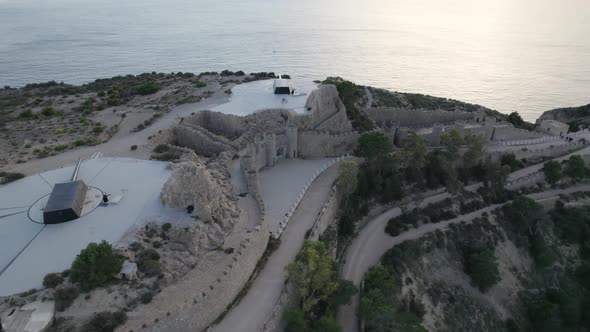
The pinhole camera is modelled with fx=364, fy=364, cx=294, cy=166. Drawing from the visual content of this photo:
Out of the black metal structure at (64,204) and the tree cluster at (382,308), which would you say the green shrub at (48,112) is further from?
the tree cluster at (382,308)

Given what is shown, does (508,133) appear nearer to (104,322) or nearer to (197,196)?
(197,196)

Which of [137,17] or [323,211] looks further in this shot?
[137,17]

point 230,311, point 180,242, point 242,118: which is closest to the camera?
point 230,311

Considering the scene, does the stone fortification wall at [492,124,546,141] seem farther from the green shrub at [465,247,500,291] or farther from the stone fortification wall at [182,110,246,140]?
the stone fortification wall at [182,110,246,140]

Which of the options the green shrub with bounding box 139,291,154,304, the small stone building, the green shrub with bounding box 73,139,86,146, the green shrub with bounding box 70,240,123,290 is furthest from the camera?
the small stone building

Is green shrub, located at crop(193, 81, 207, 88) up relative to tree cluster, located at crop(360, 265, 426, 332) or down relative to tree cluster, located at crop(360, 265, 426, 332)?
up

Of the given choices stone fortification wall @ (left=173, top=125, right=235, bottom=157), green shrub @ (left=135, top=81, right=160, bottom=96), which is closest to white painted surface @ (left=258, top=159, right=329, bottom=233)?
stone fortification wall @ (left=173, top=125, right=235, bottom=157)

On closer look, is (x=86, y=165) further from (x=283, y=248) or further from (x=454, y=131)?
(x=454, y=131)

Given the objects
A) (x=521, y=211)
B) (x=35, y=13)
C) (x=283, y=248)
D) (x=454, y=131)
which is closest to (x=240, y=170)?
(x=283, y=248)
